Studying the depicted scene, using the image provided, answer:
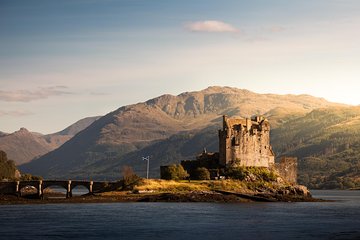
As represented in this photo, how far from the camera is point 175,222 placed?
395 feet

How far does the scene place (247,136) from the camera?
650 feet

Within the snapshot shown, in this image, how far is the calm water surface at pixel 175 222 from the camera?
10281 cm

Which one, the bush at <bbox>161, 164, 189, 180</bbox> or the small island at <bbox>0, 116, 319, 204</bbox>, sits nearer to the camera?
the small island at <bbox>0, 116, 319, 204</bbox>

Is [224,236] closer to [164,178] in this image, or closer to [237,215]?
[237,215]

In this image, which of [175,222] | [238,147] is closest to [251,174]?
[238,147]

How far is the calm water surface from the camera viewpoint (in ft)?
337

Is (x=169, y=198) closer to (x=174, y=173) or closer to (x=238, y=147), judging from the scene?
(x=174, y=173)

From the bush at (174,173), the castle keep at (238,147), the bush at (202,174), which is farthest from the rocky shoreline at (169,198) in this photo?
the bush at (174,173)

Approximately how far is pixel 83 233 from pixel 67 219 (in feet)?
75.7

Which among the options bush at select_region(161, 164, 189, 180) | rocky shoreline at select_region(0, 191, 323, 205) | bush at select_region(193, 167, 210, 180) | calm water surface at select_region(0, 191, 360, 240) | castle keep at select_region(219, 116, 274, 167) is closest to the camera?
calm water surface at select_region(0, 191, 360, 240)

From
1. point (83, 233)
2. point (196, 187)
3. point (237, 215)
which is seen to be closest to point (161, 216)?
point (237, 215)

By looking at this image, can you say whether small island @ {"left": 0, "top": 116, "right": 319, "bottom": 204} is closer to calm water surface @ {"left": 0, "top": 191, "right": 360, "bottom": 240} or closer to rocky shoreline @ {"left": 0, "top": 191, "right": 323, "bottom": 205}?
rocky shoreline @ {"left": 0, "top": 191, "right": 323, "bottom": 205}

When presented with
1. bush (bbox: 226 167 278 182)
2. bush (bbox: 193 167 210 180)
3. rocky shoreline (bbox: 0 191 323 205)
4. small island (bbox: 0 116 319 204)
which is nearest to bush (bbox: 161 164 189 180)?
small island (bbox: 0 116 319 204)

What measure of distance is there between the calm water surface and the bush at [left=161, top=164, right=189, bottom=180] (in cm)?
2752
